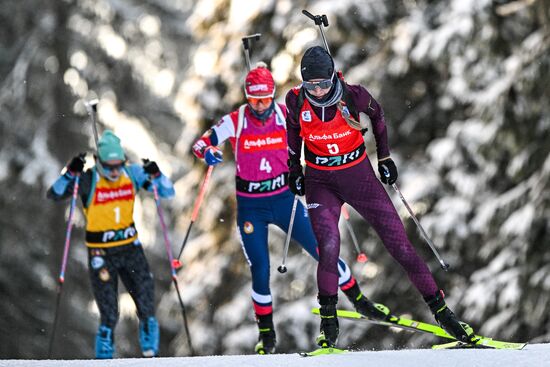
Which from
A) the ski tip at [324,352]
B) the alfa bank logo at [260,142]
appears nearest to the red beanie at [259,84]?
the alfa bank logo at [260,142]

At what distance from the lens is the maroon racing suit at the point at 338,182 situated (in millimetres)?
7961

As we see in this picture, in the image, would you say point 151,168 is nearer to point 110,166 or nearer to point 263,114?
point 110,166

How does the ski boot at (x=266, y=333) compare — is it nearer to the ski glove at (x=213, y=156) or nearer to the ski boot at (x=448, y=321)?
the ski glove at (x=213, y=156)

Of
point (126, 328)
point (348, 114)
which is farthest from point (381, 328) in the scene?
point (126, 328)

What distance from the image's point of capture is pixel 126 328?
23094 mm


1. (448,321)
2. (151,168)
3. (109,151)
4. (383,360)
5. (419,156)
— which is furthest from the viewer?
(419,156)

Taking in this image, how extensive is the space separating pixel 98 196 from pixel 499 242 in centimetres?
578

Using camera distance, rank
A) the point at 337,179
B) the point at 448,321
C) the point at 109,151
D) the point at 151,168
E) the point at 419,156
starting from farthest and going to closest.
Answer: the point at 419,156
the point at 151,168
the point at 109,151
the point at 337,179
the point at 448,321

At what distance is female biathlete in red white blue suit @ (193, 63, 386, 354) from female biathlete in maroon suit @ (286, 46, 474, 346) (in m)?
0.99

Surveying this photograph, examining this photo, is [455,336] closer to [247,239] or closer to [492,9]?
[247,239]

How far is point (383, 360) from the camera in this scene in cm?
762

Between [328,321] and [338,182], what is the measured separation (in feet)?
3.28

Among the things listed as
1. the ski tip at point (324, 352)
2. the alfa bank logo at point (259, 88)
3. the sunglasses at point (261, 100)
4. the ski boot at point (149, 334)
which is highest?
the alfa bank logo at point (259, 88)

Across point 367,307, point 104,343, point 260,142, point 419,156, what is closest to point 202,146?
point 260,142
